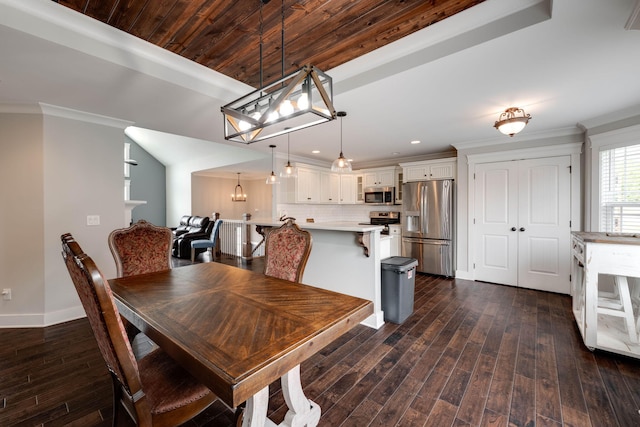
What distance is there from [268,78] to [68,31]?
144 centimetres

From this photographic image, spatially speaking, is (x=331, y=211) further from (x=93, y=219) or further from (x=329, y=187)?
(x=93, y=219)

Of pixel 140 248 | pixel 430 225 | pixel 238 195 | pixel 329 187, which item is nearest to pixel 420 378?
pixel 140 248

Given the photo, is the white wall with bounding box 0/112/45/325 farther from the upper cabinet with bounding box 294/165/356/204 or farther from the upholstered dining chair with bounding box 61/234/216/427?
the upper cabinet with bounding box 294/165/356/204

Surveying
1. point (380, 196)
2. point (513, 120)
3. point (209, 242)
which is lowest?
point (209, 242)

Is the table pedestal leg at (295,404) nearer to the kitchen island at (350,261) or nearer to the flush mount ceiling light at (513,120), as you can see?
the kitchen island at (350,261)

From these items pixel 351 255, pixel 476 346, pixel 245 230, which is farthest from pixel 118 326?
pixel 245 230

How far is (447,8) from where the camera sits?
5.58ft

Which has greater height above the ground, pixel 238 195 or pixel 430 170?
pixel 430 170

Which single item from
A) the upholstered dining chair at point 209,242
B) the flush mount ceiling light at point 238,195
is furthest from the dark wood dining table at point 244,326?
the flush mount ceiling light at point 238,195

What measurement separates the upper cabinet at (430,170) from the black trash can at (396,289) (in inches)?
100.0

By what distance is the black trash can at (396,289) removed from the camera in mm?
2863

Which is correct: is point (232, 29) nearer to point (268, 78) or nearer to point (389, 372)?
point (268, 78)

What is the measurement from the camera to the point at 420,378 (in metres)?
1.94

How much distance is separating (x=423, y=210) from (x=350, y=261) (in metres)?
2.54
